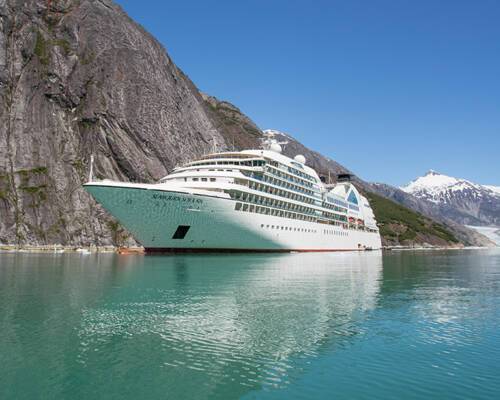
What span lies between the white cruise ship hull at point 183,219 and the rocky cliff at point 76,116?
43825 millimetres

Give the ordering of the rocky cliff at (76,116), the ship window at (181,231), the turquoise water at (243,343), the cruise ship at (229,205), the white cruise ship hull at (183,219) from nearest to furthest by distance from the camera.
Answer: the turquoise water at (243,343) < the white cruise ship hull at (183,219) < the cruise ship at (229,205) < the ship window at (181,231) < the rocky cliff at (76,116)

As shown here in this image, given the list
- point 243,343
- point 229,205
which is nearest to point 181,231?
point 229,205

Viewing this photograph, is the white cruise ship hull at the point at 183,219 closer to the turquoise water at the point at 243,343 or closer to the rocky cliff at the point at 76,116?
the turquoise water at the point at 243,343

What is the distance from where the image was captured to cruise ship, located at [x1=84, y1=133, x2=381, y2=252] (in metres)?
53.9

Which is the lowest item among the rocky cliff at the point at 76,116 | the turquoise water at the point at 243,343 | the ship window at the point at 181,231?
the turquoise water at the point at 243,343

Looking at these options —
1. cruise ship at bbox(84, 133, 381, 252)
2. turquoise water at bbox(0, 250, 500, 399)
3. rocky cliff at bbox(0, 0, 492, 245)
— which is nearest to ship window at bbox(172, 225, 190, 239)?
cruise ship at bbox(84, 133, 381, 252)

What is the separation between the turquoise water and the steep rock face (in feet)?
249

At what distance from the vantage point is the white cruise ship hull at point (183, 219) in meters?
53.2

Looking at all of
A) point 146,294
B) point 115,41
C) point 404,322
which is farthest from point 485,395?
point 115,41

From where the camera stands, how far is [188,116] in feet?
442

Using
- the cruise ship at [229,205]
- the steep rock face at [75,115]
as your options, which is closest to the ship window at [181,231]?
the cruise ship at [229,205]

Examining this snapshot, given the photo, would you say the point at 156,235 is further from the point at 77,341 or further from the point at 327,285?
the point at 77,341

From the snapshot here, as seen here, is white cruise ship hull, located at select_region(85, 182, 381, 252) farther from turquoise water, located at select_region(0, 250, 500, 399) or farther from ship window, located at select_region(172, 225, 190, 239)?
turquoise water, located at select_region(0, 250, 500, 399)

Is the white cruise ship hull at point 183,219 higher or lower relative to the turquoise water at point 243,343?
higher
